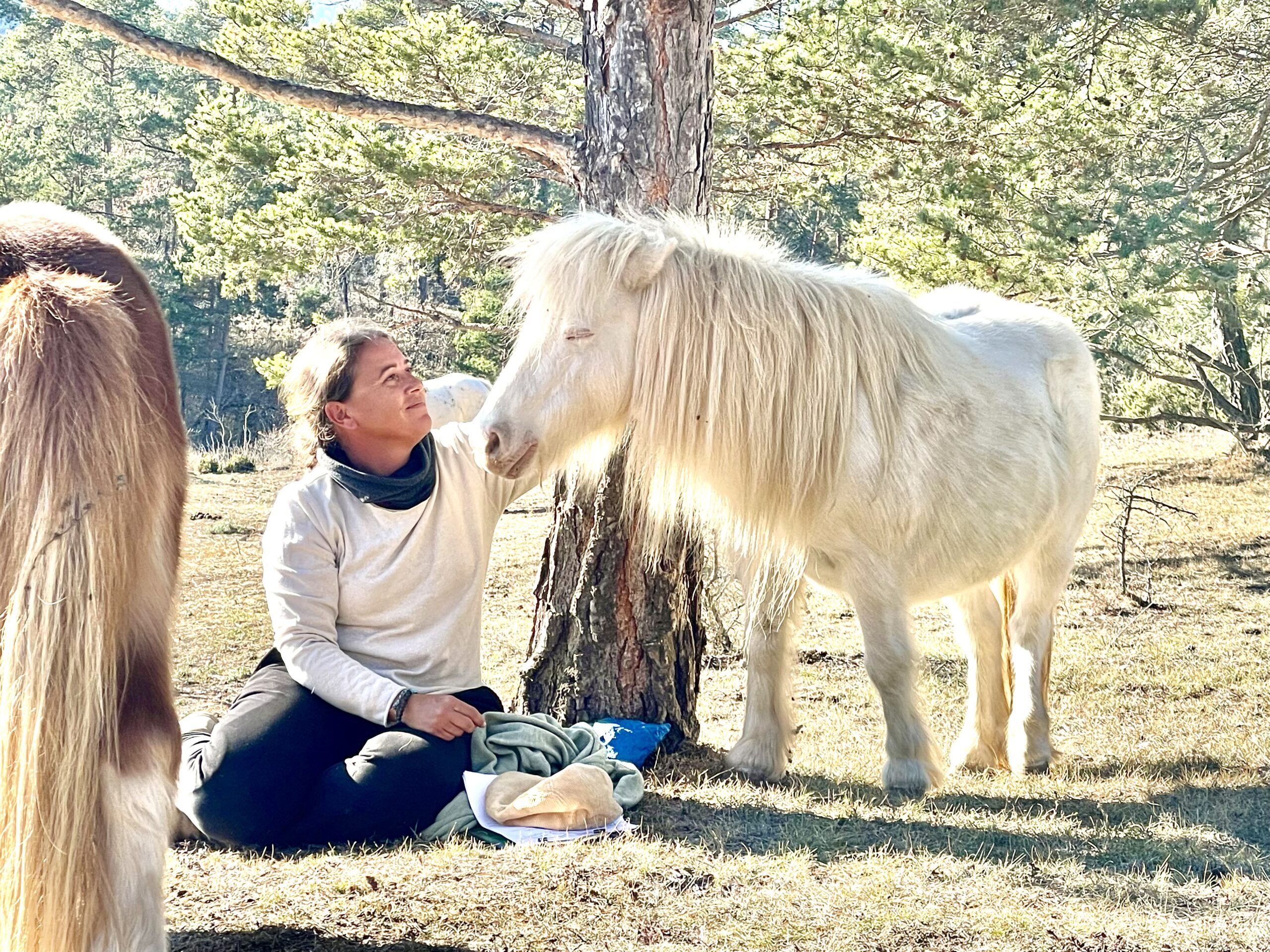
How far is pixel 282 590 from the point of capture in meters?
3.02

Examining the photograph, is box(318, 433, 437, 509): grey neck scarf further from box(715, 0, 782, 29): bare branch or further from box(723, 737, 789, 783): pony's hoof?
box(715, 0, 782, 29): bare branch

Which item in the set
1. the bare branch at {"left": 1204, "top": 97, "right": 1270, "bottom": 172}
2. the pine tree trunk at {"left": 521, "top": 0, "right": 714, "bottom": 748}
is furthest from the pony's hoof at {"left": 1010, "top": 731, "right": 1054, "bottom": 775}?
the bare branch at {"left": 1204, "top": 97, "right": 1270, "bottom": 172}

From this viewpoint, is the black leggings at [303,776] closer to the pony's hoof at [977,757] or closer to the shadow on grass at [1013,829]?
Answer: the shadow on grass at [1013,829]

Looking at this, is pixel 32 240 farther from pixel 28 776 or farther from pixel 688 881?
pixel 688 881

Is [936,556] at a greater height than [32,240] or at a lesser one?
lesser

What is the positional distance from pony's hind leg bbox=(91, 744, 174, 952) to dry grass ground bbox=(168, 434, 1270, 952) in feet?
1.52

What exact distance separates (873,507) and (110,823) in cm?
231

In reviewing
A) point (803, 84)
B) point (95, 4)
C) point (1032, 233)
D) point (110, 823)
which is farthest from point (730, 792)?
point (95, 4)

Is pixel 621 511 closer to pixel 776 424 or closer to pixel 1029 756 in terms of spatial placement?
pixel 776 424

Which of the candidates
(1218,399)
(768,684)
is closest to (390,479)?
(768,684)

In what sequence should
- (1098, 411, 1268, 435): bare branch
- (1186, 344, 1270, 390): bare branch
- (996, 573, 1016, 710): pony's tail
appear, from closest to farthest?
(996, 573, 1016, 710): pony's tail
(1098, 411, 1268, 435): bare branch
(1186, 344, 1270, 390): bare branch

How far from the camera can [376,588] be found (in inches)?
123

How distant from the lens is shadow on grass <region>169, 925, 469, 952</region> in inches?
92.4

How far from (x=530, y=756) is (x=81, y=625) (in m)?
1.54
